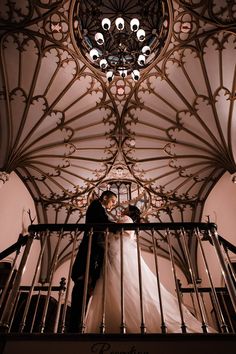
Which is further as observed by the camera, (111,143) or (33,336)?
(111,143)

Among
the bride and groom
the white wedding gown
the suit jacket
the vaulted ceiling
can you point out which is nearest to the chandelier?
the vaulted ceiling

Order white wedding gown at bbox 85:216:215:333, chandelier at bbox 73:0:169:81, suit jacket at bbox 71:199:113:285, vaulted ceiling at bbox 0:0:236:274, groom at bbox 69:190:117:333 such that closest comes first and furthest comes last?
white wedding gown at bbox 85:216:215:333, groom at bbox 69:190:117:333, suit jacket at bbox 71:199:113:285, chandelier at bbox 73:0:169:81, vaulted ceiling at bbox 0:0:236:274

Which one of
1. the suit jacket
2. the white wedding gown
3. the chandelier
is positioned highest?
the chandelier

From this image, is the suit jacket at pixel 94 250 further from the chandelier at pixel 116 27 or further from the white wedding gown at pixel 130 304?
the chandelier at pixel 116 27

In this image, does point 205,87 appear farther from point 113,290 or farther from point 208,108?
point 113,290

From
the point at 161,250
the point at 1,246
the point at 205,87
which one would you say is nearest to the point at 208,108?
the point at 205,87

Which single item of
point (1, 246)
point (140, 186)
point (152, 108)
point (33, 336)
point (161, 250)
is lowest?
point (33, 336)

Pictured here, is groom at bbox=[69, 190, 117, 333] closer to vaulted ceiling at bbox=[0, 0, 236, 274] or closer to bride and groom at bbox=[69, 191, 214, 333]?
bride and groom at bbox=[69, 191, 214, 333]

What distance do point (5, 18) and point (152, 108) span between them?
475 centimetres

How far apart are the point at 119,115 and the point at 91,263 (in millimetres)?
7135

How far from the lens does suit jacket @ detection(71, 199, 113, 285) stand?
378cm

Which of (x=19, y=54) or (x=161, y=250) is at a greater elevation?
(x=19, y=54)

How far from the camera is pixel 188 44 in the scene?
890cm

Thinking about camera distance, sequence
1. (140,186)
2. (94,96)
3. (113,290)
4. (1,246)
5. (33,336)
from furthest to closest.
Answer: (140,186) → (94,96) → (1,246) → (113,290) → (33,336)
